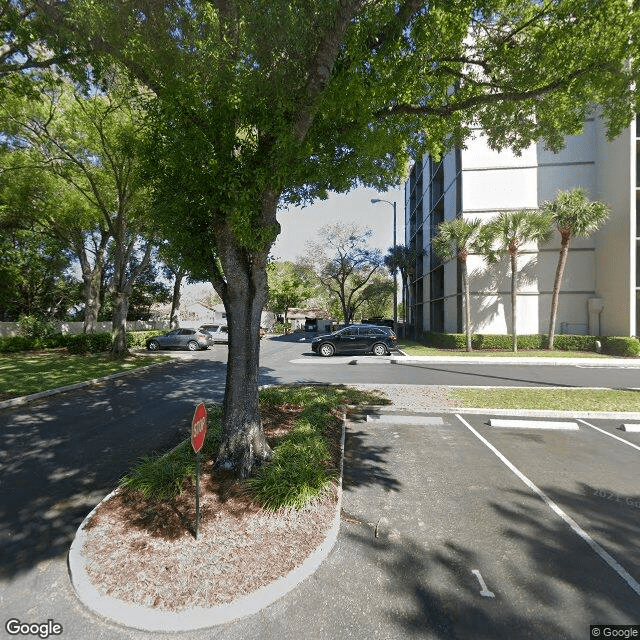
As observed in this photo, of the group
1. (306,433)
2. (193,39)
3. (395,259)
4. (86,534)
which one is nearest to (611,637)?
(306,433)

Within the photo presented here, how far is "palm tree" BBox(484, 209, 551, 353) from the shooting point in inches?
750

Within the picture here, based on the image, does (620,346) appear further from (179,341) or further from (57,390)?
(179,341)

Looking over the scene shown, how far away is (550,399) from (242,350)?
28.3 ft

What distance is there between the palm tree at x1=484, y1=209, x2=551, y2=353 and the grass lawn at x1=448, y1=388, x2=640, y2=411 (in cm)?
1094

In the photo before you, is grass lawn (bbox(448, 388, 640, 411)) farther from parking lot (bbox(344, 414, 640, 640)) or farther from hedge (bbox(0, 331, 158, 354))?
hedge (bbox(0, 331, 158, 354))

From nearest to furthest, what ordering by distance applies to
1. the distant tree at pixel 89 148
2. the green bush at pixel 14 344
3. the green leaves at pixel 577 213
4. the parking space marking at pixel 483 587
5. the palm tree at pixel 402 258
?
→ 1. the parking space marking at pixel 483 587
2. the distant tree at pixel 89 148
3. the green bush at pixel 14 344
4. the green leaves at pixel 577 213
5. the palm tree at pixel 402 258

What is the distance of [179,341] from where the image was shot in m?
21.9

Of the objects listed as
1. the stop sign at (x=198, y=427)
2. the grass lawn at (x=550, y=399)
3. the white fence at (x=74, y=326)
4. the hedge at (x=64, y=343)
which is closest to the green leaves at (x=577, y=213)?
the grass lawn at (x=550, y=399)

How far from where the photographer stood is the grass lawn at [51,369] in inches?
393

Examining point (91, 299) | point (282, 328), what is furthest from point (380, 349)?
point (282, 328)

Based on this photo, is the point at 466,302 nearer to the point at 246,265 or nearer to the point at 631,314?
the point at 631,314

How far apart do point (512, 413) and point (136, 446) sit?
26.7 ft

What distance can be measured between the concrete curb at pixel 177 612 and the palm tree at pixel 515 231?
20.9 metres

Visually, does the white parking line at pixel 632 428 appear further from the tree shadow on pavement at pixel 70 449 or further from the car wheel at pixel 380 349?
the car wheel at pixel 380 349
